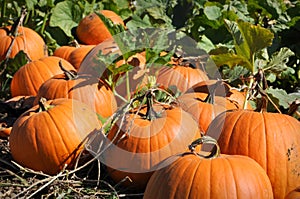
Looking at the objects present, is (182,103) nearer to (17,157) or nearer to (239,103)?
(239,103)

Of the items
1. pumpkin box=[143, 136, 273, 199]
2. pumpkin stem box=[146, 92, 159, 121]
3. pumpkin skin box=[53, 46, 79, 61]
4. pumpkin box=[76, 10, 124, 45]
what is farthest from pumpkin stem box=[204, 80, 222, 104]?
pumpkin box=[76, 10, 124, 45]

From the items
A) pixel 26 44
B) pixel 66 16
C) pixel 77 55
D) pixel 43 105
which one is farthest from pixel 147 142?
pixel 66 16

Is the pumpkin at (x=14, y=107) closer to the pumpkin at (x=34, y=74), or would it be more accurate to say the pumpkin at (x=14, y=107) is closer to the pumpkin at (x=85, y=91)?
the pumpkin at (x=34, y=74)

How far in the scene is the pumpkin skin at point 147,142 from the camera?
10.4ft

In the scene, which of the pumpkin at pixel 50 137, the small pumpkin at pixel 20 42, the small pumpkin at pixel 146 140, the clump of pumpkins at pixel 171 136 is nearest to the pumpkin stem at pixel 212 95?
the clump of pumpkins at pixel 171 136

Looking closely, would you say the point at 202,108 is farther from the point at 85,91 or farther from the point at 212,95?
the point at 85,91

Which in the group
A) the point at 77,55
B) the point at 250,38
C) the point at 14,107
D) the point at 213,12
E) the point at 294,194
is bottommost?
the point at 14,107

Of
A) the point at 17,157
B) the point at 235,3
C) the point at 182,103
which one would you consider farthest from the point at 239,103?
the point at 235,3

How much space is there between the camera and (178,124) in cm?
321

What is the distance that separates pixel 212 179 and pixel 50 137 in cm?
119

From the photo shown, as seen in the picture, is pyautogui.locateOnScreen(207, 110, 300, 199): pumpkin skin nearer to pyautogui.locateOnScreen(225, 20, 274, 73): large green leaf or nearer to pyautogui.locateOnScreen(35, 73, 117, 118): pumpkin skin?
pyautogui.locateOnScreen(225, 20, 274, 73): large green leaf

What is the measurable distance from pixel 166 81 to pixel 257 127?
4.30ft

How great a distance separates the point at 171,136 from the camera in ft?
10.4

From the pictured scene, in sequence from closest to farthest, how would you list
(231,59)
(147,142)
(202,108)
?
1. (147,142)
2. (202,108)
3. (231,59)
